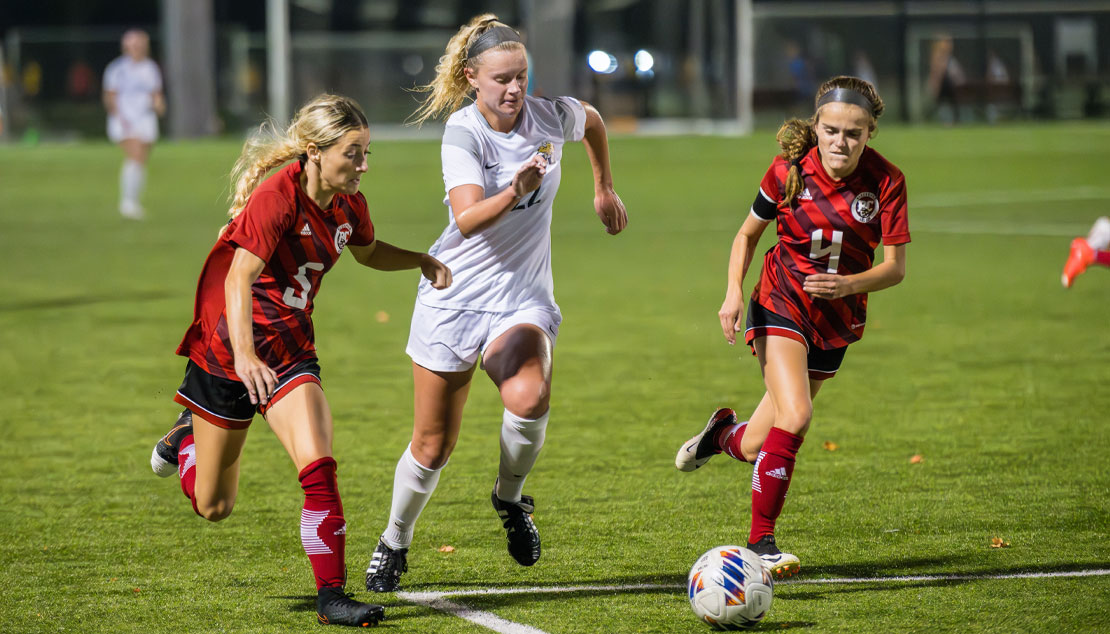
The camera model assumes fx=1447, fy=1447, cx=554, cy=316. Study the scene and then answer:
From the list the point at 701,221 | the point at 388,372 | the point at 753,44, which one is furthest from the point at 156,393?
the point at 753,44

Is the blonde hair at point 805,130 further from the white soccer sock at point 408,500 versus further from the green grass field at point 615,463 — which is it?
the white soccer sock at point 408,500

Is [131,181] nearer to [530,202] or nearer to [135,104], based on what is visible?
[135,104]

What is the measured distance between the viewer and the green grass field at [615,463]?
15.9ft

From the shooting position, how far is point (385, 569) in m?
5.04

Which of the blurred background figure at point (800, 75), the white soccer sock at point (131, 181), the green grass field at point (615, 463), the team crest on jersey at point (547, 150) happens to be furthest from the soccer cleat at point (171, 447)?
the blurred background figure at point (800, 75)

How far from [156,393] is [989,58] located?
30.1 m

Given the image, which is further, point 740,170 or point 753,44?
point 753,44

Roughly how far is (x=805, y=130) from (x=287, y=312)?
2.01 meters

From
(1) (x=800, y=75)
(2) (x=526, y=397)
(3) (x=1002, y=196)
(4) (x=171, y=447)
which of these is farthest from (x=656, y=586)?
(1) (x=800, y=75)

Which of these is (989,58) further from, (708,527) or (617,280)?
(708,527)

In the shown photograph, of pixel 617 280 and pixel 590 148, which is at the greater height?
pixel 590 148

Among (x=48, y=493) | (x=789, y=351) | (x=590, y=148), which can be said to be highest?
(x=590, y=148)

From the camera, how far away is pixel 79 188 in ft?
80.9

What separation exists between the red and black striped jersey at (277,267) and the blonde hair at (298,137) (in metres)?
0.08
